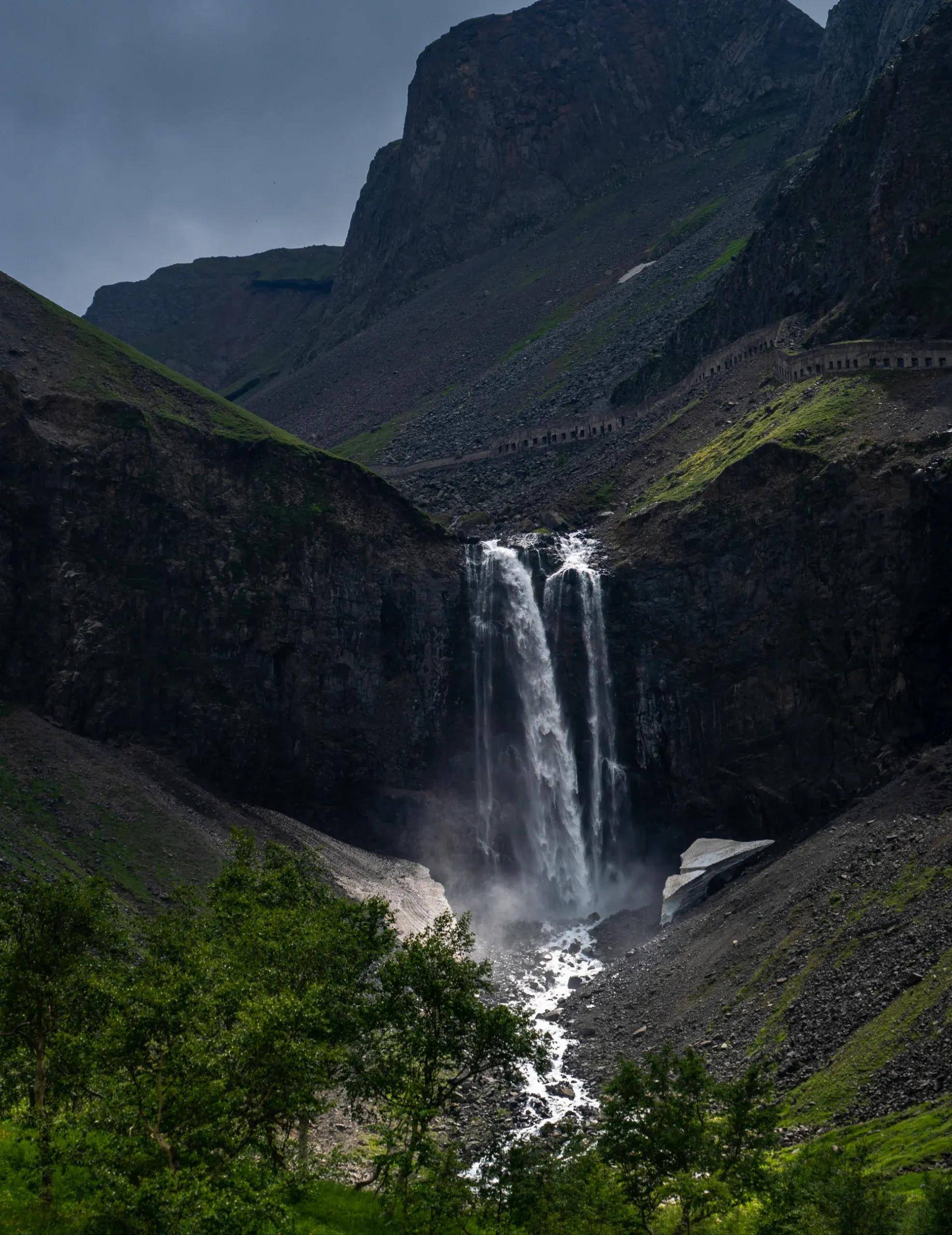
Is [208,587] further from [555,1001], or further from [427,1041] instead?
→ [427,1041]

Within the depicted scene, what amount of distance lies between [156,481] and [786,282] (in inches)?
2577

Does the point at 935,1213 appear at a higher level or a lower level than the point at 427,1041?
lower

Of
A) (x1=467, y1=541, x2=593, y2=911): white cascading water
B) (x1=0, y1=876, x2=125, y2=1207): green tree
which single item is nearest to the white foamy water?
(x1=467, y1=541, x2=593, y2=911): white cascading water

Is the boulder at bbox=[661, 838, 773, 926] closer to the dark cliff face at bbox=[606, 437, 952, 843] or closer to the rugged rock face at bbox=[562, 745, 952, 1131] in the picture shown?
the rugged rock face at bbox=[562, 745, 952, 1131]

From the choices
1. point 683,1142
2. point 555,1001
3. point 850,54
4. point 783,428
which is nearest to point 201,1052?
point 683,1142

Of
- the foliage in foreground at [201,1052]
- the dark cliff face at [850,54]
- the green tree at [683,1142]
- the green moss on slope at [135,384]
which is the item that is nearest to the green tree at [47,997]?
the foliage in foreground at [201,1052]

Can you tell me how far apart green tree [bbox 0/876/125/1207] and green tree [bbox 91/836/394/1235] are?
1.04 m

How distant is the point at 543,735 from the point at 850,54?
138328mm

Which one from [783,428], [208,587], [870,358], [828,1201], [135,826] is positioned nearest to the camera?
[828,1201]

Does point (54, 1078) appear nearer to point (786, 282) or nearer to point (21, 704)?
point (21, 704)

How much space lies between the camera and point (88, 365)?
90750 mm

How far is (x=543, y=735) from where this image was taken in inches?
3364

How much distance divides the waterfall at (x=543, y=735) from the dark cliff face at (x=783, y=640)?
6.63ft

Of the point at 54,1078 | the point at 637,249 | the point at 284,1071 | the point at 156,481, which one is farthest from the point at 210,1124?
the point at 637,249
